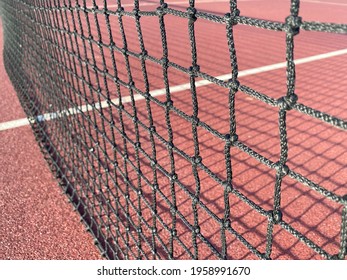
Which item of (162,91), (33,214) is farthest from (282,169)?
(162,91)

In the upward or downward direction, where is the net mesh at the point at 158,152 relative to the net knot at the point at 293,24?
downward

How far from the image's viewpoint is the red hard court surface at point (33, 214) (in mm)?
2131

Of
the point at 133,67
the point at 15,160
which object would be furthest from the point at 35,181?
the point at 133,67

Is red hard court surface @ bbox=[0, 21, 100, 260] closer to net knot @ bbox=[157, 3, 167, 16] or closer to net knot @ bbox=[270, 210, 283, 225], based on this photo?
net knot @ bbox=[270, 210, 283, 225]

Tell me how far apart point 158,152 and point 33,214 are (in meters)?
1.12

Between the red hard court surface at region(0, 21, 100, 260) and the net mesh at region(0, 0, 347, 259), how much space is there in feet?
0.29

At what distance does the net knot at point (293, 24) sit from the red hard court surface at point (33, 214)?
162cm

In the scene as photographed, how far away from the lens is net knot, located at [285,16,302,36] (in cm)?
96

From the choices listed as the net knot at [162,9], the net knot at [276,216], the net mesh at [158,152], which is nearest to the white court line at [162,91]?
the net mesh at [158,152]

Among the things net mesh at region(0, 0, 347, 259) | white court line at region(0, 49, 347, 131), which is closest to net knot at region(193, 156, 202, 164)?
net mesh at region(0, 0, 347, 259)

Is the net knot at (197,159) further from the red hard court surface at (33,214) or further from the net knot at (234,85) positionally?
the red hard court surface at (33,214)

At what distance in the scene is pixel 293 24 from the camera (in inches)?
37.9

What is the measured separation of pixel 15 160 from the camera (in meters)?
3.05

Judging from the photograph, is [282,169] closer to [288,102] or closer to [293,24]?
[288,102]
